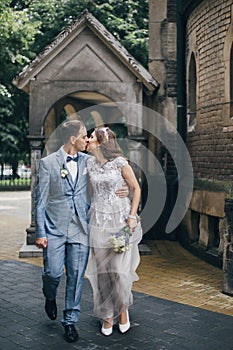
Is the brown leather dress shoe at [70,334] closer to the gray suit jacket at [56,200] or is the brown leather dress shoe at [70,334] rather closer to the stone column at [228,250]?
the gray suit jacket at [56,200]

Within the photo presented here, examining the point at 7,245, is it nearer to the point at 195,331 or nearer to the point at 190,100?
the point at 190,100

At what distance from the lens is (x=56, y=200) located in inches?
218

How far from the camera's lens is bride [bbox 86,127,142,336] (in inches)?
220

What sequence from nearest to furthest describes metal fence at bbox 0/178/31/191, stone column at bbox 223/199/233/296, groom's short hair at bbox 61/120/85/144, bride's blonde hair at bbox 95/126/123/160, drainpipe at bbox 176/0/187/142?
groom's short hair at bbox 61/120/85/144, bride's blonde hair at bbox 95/126/123/160, stone column at bbox 223/199/233/296, drainpipe at bbox 176/0/187/142, metal fence at bbox 0/178/31/191

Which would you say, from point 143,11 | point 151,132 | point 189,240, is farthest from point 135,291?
point 143,11

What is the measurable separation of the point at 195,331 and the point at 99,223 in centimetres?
151

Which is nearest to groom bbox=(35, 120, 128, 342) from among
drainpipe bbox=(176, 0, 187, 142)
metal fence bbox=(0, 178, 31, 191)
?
drainpipe bbox=(176, 0, 187, 142)

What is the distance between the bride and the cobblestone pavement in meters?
0.29

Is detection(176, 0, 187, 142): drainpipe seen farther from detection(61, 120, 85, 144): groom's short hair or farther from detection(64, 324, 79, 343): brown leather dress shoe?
detection(64, 324, 79, 343): brown leather dress shoe

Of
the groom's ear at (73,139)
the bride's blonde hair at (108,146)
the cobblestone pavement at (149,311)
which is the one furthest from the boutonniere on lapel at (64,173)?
the cobblestone pavement at (149,311)

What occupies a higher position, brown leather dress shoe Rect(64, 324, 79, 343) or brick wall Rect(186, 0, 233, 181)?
brick wall Rect(186, 0, 233, 181)

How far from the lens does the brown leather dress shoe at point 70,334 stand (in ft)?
17.3

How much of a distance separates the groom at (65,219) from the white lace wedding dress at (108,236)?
116mm

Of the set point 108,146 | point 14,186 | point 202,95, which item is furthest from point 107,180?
point 14,186
